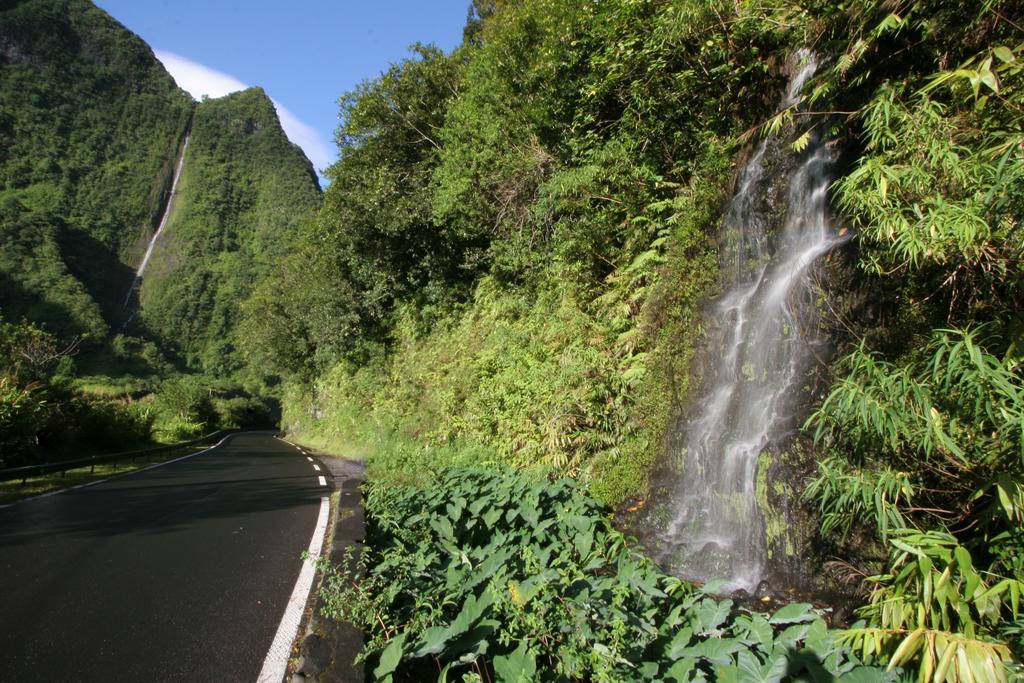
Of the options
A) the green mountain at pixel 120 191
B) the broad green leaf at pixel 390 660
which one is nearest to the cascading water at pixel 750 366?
the broad green leaf at pixel 390 660

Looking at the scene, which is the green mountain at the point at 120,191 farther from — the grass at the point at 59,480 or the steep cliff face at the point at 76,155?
the grass at the point at 59,480

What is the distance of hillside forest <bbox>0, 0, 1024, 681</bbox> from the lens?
9.57ft

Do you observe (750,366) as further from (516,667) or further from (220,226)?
(220,226)

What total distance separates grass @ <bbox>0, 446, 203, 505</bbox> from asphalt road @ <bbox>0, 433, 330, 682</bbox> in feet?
2.69

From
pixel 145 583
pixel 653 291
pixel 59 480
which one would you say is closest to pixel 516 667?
pixel 145 583

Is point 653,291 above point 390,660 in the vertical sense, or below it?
above

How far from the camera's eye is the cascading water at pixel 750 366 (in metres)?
5.14

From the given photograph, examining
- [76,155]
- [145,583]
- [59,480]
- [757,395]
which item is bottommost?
[59,480]

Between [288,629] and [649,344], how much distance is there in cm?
507

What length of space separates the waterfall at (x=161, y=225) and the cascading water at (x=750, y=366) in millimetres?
73013

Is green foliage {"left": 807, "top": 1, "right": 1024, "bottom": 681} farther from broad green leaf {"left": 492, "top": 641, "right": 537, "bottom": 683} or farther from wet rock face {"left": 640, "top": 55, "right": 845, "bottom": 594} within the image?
broad green leaf {"left": 492, "top": 641, "right": 537, "bottom": 683}

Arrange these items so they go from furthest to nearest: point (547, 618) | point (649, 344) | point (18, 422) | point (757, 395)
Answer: point (18, 422) < point (649, 344) < point (757, 395) < point (547, 618)

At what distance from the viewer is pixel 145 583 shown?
14.7ft

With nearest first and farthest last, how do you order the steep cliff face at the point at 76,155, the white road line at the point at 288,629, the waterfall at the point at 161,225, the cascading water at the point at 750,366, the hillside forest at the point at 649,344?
the hillside forest at the point at 649,344, the white road line at the point at 288,629, the cascading water at the point at 750,366, the steep cliff face at the point at 76,155, the waterfall at the point at 161,225
